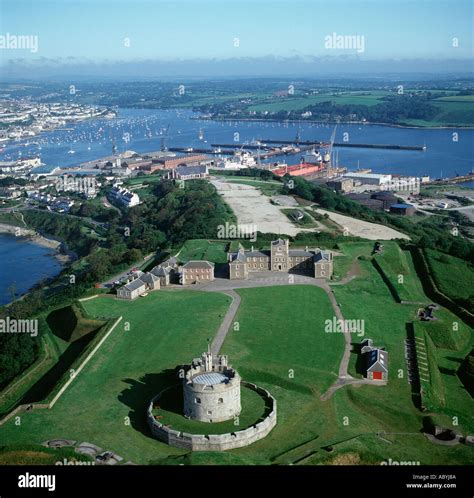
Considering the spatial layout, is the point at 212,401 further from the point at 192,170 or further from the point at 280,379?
the point at 192,170

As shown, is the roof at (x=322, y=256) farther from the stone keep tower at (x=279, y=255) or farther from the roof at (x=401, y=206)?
the roof at (x=401, y=206)

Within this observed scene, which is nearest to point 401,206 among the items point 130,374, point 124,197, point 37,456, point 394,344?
point 124,197

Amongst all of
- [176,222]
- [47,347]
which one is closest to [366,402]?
[47,347]

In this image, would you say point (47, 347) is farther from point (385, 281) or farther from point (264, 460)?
point (385, 281)

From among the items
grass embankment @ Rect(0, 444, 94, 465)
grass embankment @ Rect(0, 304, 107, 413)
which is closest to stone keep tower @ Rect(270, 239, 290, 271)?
grass embankment @ Rect(0, 304, 107, 413)

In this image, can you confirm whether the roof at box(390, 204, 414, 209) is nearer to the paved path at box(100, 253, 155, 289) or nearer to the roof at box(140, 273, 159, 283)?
the paved path at box(100, 253, 155, 289)

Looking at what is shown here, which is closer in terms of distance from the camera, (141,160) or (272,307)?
(272,307)
